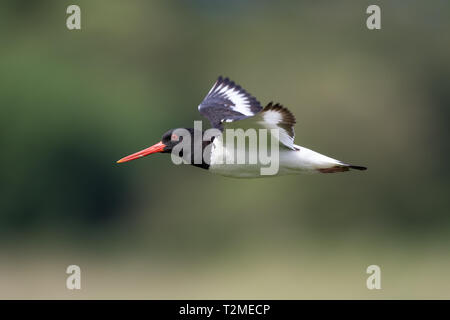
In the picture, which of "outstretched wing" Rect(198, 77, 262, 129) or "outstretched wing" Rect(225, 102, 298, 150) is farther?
"outstretched wing" Rect(198, 77, 262, 129)

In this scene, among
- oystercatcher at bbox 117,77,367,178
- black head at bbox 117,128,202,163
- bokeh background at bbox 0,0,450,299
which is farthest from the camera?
bokeh background at bbox 0,0,450,299

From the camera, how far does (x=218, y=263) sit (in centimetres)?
1622

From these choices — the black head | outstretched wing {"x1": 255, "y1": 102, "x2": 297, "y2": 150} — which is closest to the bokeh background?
the black head

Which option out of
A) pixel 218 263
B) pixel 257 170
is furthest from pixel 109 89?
pixel 257 170

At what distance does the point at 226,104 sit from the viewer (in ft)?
22.9

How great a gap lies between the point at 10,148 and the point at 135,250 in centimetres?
385

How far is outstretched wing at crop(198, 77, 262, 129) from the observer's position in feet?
21.6

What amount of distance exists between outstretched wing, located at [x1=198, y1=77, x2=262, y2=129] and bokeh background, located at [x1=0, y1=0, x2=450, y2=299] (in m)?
6.80

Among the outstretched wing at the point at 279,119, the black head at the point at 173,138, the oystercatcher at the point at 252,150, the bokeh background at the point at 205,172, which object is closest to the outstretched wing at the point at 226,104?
the oystercatcher at the point at 252,150

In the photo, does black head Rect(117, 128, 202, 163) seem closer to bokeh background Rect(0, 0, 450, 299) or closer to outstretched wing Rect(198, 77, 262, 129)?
outstretched wing Rect(198, 77, 262, 129)

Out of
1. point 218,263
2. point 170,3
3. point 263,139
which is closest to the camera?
point 263,139

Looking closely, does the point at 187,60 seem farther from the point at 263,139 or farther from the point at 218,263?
the point at 263,139

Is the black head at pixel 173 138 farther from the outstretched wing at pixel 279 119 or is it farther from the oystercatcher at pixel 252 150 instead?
the outstretched wing at pixel 279 119

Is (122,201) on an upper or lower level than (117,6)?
lower
